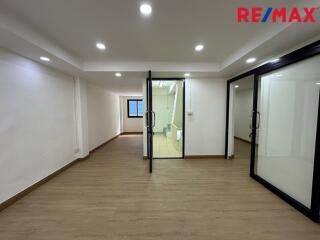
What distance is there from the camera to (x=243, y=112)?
21.1 ft

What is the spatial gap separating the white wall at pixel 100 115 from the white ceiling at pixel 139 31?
1.98 meters

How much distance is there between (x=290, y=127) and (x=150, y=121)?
7.88ft

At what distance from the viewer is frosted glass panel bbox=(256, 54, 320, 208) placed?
1.86 meters

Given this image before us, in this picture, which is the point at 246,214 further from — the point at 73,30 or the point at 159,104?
the point at 159,104

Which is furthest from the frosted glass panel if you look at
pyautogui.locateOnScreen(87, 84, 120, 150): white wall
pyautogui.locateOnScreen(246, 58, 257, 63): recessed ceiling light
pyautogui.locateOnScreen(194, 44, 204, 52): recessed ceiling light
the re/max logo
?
pyautogui.locateOnScreen(87, 84, 120, 150): white wall

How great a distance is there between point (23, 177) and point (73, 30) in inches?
95.4

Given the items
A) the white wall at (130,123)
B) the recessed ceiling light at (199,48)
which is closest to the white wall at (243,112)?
the recessed ceiling light at (199,48)

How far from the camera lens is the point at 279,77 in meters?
2.34

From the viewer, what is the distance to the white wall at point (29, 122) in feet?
6.86

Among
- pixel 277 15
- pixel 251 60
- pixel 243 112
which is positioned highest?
pixel 277 15

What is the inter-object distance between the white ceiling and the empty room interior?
0.02 meters

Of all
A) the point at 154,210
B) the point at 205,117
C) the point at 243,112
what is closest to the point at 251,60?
the point at 205,117

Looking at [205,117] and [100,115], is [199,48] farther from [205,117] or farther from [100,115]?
[100,115]

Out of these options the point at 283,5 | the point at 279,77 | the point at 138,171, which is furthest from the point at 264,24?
the point at 138,171
